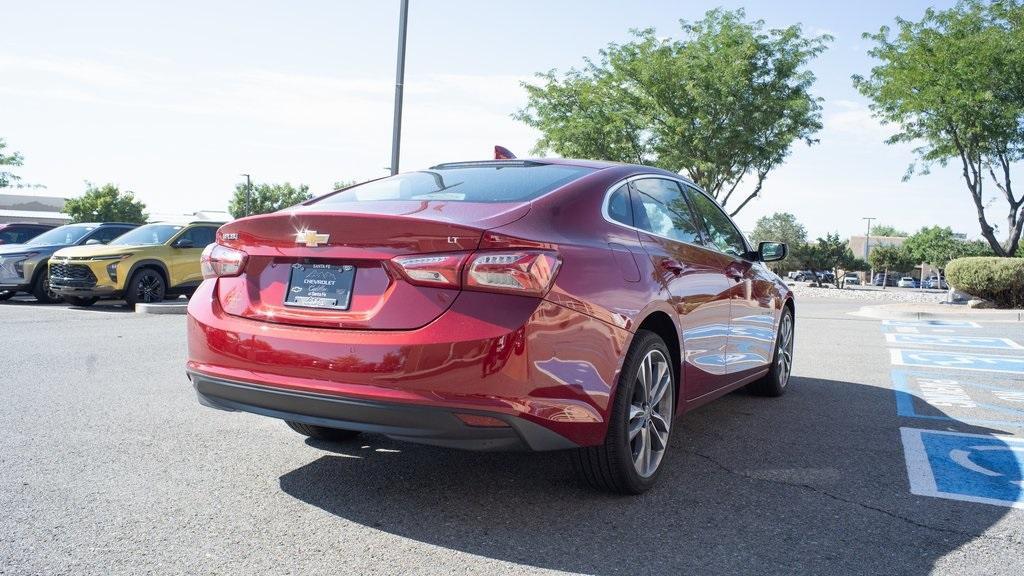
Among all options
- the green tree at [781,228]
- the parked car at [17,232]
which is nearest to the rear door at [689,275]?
the parked car at [17,232]

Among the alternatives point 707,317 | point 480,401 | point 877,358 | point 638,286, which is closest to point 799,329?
point 877,358

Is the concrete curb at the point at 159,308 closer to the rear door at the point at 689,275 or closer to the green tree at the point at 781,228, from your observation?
the rear door at the point at 689,275

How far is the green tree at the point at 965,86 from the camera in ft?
71.4

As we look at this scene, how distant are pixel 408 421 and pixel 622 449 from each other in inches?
41.1

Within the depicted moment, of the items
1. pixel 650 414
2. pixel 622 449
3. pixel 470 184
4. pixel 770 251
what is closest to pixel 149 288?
pixel 770 251

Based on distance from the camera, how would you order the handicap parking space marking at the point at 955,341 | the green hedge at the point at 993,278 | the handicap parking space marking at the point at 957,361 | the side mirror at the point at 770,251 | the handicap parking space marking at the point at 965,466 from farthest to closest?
the green hedge at the point at 993,278 → the handicap parking space marking at the point at 955,341 → the handicap parking space marking at the point at 957,361 → the side mirror at the point at 770,251 → the handicap parking space marking at the point at 965,466

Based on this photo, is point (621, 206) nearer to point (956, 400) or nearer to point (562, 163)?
point (562, 163)

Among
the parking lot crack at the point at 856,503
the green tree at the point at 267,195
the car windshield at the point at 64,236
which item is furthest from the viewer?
the green tree at the point at 267,195

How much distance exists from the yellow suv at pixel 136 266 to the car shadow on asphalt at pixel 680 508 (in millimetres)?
10990

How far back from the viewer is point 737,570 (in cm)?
306

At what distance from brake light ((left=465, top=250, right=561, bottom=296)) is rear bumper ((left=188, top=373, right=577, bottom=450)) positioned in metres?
0.48

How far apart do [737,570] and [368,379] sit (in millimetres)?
1522

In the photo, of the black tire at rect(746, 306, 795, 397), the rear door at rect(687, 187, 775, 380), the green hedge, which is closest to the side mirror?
the rear door at rect(687, 187, 775, 380)

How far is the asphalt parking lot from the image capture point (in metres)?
3.12
